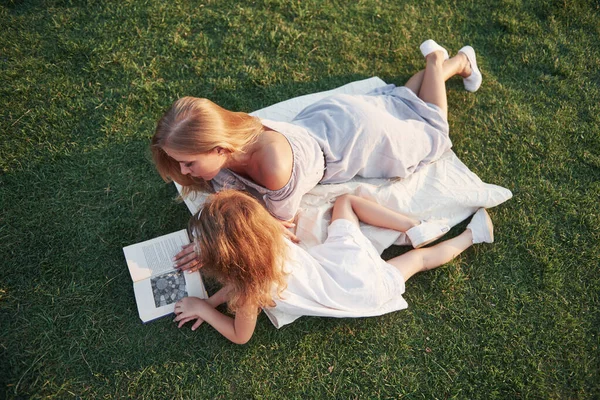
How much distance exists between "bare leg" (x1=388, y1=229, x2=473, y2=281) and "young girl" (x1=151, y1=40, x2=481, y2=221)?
1.96ft

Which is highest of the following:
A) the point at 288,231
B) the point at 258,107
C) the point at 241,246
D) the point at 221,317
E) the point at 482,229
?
the point at 258,107

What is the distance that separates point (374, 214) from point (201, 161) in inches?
50.2

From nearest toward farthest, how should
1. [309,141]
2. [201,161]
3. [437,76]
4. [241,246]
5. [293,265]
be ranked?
[241,246]
[201,161]
[293,265]
[309,141]
[437,76]

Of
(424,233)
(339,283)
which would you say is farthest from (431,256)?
(339,283)

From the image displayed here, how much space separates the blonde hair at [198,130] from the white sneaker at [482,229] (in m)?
1.75

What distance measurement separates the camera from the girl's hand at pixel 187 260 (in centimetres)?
277

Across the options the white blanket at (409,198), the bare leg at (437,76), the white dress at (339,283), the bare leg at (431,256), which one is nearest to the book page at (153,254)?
the white blanket at (409,198)

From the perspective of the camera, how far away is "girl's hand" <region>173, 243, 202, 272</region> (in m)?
2.77

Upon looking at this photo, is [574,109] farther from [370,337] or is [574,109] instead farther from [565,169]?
[370,337]

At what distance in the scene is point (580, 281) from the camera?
9.68 ft

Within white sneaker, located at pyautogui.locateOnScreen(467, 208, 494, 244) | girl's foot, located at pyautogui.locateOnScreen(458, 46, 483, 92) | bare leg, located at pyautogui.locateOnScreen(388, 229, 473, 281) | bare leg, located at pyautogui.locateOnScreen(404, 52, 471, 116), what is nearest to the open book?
bare leg, located at pyautogui.locateOnScreen(388, 229, 473, 281)

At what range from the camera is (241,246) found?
2.20m

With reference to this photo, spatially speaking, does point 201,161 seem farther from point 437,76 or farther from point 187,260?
point 437,76

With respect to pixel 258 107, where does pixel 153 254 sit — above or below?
below
